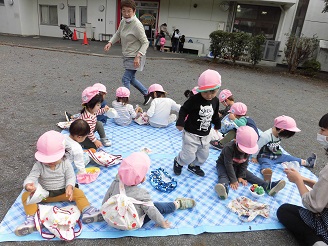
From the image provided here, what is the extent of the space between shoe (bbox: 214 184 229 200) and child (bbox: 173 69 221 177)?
0.44 metres

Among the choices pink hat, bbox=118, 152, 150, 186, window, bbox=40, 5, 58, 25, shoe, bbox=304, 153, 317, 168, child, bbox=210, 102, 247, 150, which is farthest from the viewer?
window, bbox=40, 5, 58, 25

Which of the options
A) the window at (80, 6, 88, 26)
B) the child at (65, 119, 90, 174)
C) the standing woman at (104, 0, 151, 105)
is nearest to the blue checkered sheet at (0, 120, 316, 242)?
the child at (65, 119, 90, 174)

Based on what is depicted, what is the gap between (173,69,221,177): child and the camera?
9.34 feet

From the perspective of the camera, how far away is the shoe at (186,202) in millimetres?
2527

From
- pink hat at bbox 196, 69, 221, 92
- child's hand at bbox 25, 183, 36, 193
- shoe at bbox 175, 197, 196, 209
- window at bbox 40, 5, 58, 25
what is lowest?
shoe at bbox 175, 197, 196, 209

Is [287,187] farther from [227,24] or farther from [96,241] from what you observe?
[227,24]

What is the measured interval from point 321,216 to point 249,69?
10.1 meters


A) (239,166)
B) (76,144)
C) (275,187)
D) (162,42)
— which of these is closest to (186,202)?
(239,166)

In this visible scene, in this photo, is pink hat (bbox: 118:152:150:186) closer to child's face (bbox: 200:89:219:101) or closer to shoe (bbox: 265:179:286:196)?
child's face (bbox: 200:89:219:101)

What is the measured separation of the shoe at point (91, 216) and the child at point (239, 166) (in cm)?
121

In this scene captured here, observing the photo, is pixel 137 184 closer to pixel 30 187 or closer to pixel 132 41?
pixel 30 187

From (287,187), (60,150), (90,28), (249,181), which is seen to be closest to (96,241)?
(60,150)

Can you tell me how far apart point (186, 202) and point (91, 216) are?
0.89 meters

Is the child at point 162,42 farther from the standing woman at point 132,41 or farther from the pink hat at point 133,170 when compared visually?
the pink hat at point 133,170
